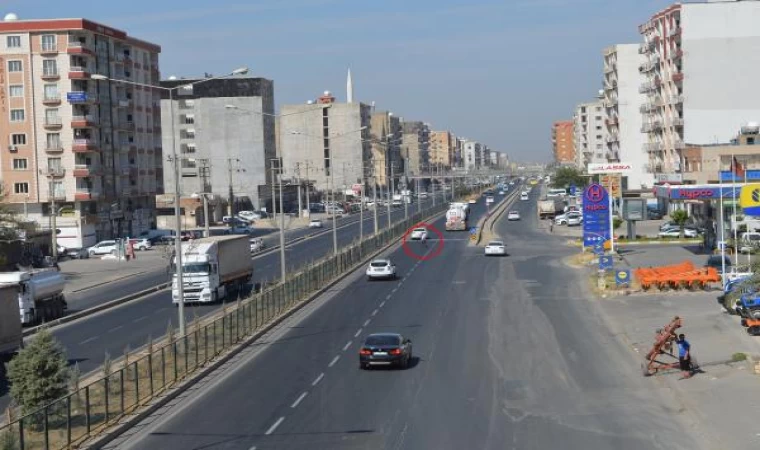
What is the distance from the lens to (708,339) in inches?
1384

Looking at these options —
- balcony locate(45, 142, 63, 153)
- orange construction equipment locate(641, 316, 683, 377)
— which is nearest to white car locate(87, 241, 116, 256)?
balcony locate(45, 142, 63, 153)

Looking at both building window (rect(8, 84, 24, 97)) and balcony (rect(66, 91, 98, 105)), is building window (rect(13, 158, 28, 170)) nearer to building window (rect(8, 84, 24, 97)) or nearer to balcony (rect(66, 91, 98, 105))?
building window (rect(8, 84, 24, 97))

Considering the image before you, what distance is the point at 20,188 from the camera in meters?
97.1

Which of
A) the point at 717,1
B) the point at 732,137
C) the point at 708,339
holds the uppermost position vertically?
the point at 717,1

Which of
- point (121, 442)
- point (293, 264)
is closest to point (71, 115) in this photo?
point (293, 264)

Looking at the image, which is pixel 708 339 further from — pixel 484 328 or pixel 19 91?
pixel 19 91

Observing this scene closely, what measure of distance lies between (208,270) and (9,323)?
1704cm

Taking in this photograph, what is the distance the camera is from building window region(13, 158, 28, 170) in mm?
96875

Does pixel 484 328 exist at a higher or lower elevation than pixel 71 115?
lower

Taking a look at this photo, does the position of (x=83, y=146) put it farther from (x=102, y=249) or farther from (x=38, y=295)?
(x=38, y=295)

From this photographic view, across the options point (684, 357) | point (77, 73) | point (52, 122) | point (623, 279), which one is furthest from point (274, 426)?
point (52, 122)

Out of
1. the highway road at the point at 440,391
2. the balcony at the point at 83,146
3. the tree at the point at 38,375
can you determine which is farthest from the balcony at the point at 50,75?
the tree at the point at 38,375

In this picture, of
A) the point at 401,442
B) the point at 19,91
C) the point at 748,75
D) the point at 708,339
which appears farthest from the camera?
the point at 748,75

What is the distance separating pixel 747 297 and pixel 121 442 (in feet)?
82.5
